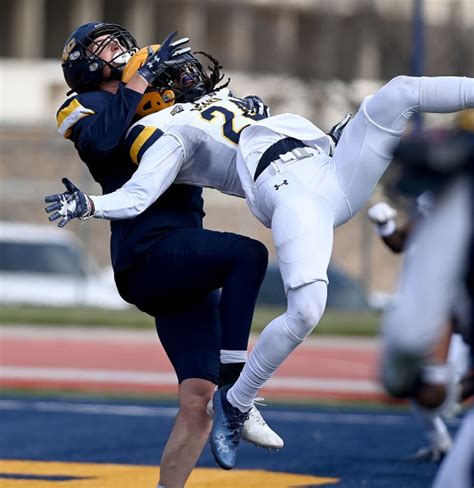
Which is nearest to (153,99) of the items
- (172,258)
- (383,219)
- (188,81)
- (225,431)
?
(188,81)

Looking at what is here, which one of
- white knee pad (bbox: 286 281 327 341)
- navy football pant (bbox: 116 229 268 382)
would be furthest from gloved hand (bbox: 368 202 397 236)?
white knee pad (bbox: 286 281 327 341)

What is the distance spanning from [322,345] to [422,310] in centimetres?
1289

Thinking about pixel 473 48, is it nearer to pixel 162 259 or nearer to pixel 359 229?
pixel 359 229

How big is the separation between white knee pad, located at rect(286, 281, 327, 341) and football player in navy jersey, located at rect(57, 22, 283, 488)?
1.43 ft

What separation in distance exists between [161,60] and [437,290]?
222cm

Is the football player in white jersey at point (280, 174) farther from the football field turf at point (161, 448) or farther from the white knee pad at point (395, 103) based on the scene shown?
the football field turf at point (161, 448)

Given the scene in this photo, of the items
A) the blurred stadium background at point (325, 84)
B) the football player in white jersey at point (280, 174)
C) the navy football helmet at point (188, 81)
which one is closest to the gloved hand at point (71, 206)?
the football player in white jersey at point (280, 174)

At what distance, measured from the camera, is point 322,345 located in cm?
1666

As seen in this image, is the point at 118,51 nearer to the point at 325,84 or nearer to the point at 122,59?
the point at 122,59

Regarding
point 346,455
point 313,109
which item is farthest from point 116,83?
point 313,109

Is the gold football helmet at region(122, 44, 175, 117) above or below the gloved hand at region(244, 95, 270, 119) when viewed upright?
below

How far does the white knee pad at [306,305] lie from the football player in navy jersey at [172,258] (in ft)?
1.43

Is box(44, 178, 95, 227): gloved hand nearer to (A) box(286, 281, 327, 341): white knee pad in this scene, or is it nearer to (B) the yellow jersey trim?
(B) the yellow jersey trim

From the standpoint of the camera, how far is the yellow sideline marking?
699 cm
